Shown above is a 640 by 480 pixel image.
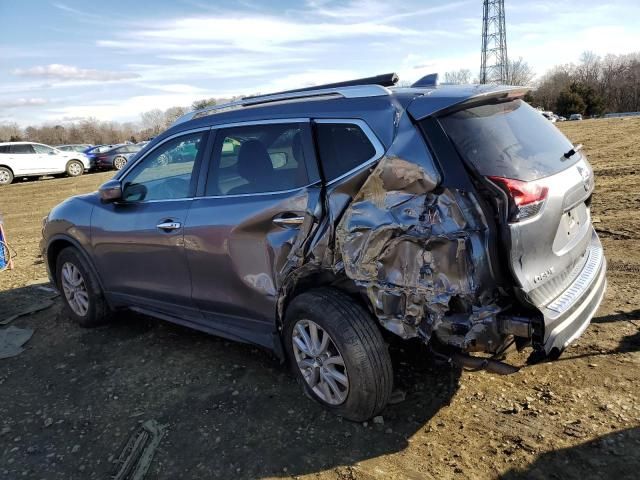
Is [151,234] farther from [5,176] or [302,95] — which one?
[5,176]

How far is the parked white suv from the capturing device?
21219 millimetres

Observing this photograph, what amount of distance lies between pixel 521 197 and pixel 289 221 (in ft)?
4.29

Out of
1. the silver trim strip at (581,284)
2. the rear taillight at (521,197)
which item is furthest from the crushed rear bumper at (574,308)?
the rear taillight at (521,197)

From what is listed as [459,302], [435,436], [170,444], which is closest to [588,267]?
[459,302]

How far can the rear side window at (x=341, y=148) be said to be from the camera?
2.90 m

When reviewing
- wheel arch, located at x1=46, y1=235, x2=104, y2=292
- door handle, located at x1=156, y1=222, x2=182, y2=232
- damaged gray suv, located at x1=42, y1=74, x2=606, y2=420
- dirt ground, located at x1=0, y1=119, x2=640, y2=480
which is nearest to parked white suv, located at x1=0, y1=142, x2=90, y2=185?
wheel arch, located at x1=46, y1=235, x2=104, y2=292

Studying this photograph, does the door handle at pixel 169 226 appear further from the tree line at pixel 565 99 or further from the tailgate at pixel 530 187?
the tree line at pixel 565 99

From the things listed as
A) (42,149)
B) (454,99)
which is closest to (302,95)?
(454,99)

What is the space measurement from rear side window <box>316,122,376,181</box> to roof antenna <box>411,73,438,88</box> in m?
0.62

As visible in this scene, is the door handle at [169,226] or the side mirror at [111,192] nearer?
the door handle at [169,226]

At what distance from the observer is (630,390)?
3074 millimetres

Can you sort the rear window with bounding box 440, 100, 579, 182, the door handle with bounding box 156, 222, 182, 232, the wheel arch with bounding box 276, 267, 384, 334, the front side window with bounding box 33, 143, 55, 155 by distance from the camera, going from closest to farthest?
the rear window with bounding box 440, 100, 579, 182 < the wheel arch with bounding box 276, 267, 384, 334 < the door handle with bounding box 156, 222, 182, 232 < the front side window with bounding box 33, 143, 55, 155

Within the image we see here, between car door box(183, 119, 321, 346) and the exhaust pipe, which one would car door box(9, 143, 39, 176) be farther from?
the exhaust pipe

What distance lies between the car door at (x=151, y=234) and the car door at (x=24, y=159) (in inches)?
798
